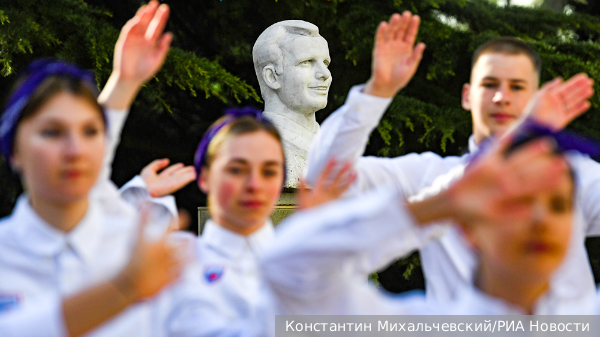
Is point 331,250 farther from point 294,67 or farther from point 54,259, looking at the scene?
point 294,67

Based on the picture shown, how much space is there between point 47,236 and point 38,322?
1.68ft

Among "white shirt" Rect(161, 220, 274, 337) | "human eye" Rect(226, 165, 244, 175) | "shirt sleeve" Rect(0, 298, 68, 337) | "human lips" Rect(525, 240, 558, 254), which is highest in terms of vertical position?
"human eye" Rect(226, 165, 244, 175)

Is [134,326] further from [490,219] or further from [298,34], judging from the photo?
[298,34]

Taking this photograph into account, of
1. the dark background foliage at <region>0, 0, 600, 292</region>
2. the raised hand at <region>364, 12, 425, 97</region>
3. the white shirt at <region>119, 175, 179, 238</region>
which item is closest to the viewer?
the raised hand at <region>364, 12, 425, 97</region>

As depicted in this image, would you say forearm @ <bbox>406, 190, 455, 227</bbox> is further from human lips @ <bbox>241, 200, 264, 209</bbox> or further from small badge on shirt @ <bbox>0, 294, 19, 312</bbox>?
small badge on shirt @ <bbox>0, 294, 19, 312</bbox>

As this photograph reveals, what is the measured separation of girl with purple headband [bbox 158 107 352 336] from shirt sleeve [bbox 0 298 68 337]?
540 mm

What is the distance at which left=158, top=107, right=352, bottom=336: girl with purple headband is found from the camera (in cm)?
200

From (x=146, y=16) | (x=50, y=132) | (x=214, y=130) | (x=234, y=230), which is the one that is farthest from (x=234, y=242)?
(x=146, y=16)

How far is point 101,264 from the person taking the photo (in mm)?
1953

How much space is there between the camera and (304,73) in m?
5.20

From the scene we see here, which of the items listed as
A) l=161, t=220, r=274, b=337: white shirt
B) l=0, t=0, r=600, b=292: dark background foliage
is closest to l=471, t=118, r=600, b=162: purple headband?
l=161, t=220, r=274, b=337: white shirt

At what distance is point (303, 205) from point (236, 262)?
0.50 meters

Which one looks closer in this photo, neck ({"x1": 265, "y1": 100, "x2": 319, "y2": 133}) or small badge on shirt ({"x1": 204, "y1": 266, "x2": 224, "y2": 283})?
small badge on shirt ({"x1": 204, "y1": 266, "x2": 224, "y2": 283})

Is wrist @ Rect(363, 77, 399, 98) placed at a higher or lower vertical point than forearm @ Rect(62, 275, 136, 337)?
higher
